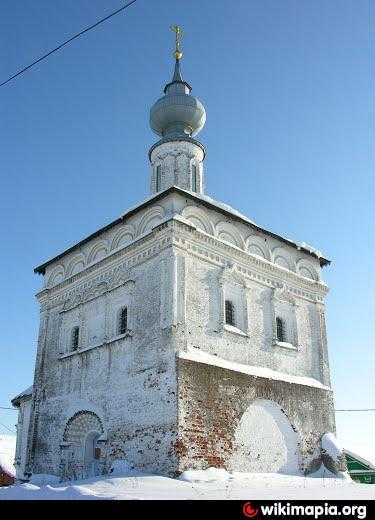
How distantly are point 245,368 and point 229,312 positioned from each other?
1485 millimetres

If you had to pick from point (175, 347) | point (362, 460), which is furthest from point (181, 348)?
point (362, 460)

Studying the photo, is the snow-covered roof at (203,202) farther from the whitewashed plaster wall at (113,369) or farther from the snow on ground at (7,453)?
the snow on ground at (7,453)

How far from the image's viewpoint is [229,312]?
13.3 m

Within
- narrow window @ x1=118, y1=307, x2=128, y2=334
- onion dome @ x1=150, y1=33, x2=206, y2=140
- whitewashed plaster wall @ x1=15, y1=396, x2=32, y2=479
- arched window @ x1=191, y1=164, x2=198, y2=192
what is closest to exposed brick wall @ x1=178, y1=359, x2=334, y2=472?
narrow window @ x1=118, y1=307, x2=128, y2=334

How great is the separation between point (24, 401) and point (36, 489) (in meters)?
10.5

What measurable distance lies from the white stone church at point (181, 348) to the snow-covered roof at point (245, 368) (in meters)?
0.05

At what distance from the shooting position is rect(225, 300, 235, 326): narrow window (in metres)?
13.2

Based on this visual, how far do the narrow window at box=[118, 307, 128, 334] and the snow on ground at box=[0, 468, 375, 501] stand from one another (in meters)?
3.63

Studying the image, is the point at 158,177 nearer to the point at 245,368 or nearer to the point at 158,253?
the point at 158,253

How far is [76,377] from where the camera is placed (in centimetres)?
1376
